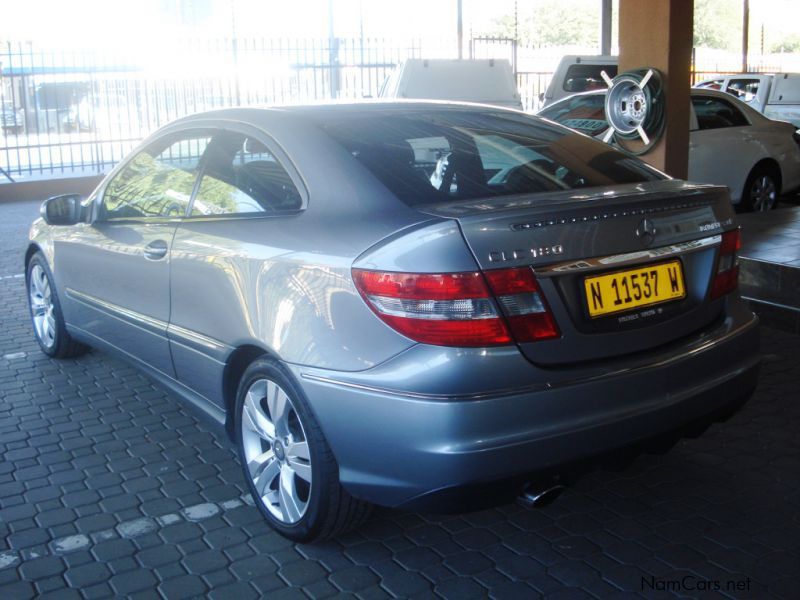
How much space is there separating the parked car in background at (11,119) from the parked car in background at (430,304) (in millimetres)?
13315

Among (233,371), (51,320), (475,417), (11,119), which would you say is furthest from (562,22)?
(475,417)

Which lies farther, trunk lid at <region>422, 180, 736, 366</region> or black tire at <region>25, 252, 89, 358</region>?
black tire at <region>25, 252, 89, 358</region>

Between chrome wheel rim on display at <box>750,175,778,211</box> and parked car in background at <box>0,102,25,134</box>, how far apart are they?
11776 millimetres

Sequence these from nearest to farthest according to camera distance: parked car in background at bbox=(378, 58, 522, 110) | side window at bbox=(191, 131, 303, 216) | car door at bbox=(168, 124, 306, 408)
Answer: car door at bbox=(168, 124, 306, 408), side window at bbox=(191, 131, 303, 216), parked car in background at bbox=(378, 58, 522, 110)

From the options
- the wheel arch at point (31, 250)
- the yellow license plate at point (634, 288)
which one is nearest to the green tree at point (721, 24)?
the wheel arch at point (31, 250)

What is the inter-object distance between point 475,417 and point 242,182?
1.51 m

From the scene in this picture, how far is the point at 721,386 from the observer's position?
3238mm

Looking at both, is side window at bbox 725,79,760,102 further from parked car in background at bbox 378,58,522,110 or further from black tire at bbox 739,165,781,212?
black tire at bbox 739,165,781,212

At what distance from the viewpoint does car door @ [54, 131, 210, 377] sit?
405 centimetres

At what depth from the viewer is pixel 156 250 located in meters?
4.02

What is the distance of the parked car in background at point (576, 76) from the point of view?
14.4 meters

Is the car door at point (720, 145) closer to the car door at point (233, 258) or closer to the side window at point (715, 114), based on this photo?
the side window at point (715, 114)

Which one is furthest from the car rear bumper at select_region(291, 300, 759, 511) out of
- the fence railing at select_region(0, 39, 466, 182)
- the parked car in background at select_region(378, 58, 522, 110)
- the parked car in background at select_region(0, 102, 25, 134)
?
the parked car in background at select_region(0, 102, 25, 134)

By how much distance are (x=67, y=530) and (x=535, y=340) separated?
1.93 metres
